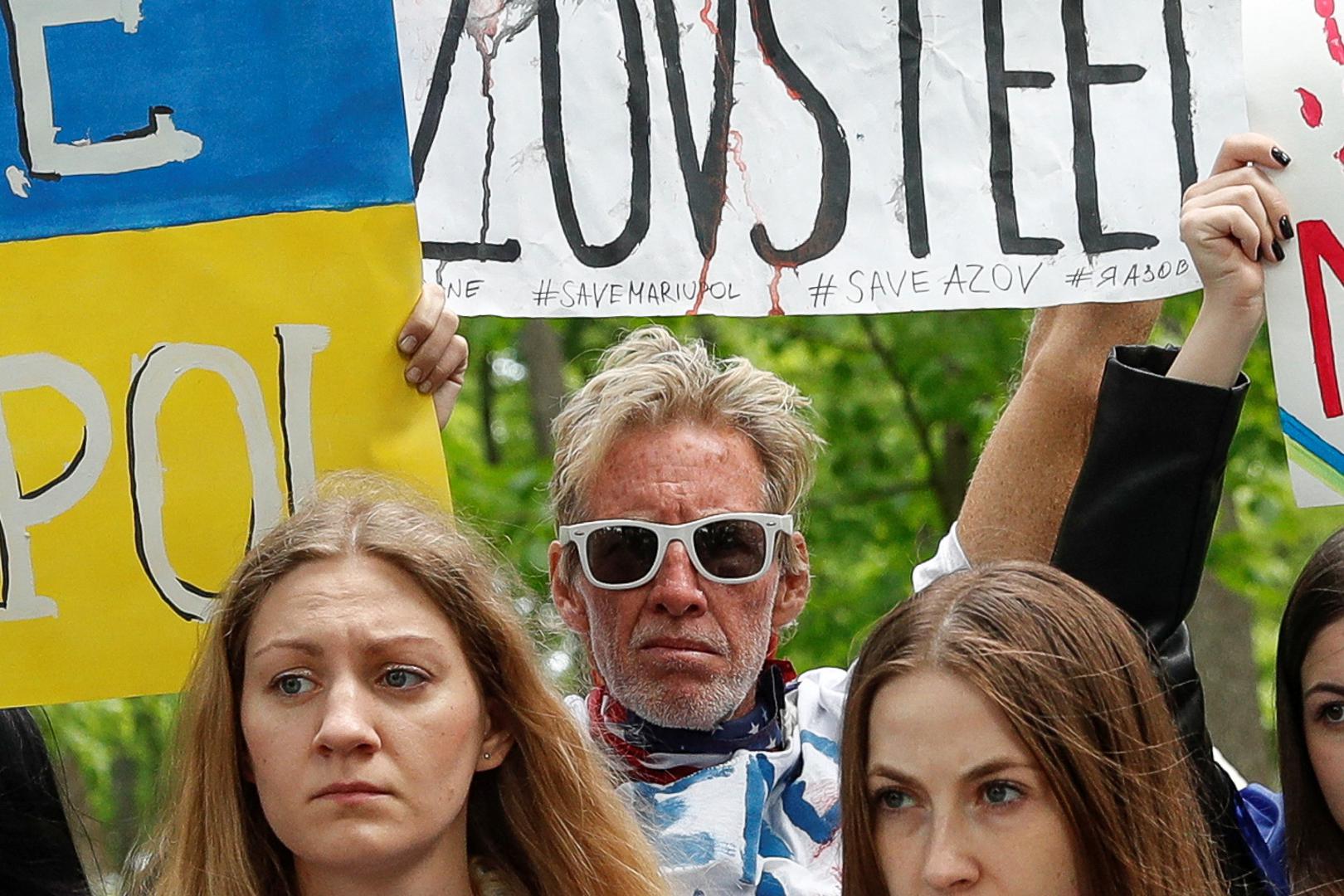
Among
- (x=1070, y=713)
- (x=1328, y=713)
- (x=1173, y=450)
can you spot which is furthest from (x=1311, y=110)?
(x=1070, y=713)

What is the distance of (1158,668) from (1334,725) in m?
0.24

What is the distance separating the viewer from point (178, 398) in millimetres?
2789

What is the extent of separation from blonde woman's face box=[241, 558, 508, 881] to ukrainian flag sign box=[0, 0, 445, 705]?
12.1 inches

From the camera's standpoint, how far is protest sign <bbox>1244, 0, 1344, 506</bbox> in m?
2.88

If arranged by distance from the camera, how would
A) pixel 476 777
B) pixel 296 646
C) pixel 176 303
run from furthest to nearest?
pixel 176 303
pixel 476 777
pixel 296 646

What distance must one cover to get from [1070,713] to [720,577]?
0.86 meters

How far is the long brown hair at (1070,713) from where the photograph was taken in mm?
2334

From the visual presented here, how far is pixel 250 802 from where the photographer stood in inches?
100

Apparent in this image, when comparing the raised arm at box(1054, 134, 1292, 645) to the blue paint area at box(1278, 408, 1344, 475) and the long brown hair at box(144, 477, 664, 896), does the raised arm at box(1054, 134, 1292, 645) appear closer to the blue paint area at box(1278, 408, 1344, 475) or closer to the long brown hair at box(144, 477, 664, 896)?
the blue paint area at box(1278, 408, 1344, 475)

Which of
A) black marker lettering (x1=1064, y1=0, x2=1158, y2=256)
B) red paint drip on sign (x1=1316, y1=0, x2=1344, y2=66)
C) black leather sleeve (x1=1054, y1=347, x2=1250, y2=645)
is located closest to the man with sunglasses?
black marker lettering (x1=1064, y1=0, x2=1158, y2=256)

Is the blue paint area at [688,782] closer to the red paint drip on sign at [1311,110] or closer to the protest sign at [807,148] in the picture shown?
the protest sign at [807,148]

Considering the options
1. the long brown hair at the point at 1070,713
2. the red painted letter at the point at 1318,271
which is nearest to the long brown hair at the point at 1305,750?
the long brown hair at the point at 1070,713

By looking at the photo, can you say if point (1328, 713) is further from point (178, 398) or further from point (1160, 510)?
point (178, 398)

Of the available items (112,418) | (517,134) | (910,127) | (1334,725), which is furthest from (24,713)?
(1334,725)
